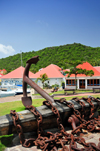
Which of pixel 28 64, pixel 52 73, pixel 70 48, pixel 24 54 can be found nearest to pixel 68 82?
pixel 52 73

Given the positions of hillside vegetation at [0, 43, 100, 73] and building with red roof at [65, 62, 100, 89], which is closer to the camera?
building with red roof at [65, 62, 100, 89]

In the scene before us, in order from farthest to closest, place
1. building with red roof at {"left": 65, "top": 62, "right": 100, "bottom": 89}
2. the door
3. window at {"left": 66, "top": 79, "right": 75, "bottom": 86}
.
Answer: window at {"left": 66, "top": 79, "right": 75, "bottom": 86}
the door
building with red roof at {"left": 65, "top": 62, "right": 100, "bottom": 89}

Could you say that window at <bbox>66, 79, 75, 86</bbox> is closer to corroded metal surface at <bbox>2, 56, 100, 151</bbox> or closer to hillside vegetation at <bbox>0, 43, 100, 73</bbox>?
corroded metal surface at <bbox>2, 56, 100, 151</bbox>

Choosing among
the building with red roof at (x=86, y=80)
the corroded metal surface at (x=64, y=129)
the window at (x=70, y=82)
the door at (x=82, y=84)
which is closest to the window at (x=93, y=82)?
the building with red roof at (x=86, y=80)

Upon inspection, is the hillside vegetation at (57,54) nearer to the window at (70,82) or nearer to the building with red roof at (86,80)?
the window at (70,82)

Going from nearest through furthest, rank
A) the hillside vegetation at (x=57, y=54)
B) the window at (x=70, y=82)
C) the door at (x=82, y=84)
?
the door at (x=82, y=84) < the window at (x=70, y=82) < the hillside vegetation at (x=57, y=54)

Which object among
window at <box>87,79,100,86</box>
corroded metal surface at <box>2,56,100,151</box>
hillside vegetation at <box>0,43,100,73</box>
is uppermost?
hillside vegetation at <box>0,43,100,73</box>

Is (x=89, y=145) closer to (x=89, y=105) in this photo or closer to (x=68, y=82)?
(x=89, y=105)

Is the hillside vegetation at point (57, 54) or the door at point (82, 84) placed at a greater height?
the hillside vegetation at point (57, 54)

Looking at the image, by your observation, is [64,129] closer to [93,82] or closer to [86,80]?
[86,80]

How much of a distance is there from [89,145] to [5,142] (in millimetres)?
1716

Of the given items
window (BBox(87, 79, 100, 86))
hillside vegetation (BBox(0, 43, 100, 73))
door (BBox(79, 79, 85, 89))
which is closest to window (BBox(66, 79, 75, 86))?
door (BBox(79, 79, 85, 89))

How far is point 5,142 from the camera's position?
2.88 metres

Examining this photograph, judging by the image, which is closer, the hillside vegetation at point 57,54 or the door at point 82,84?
the door at point 82,84
